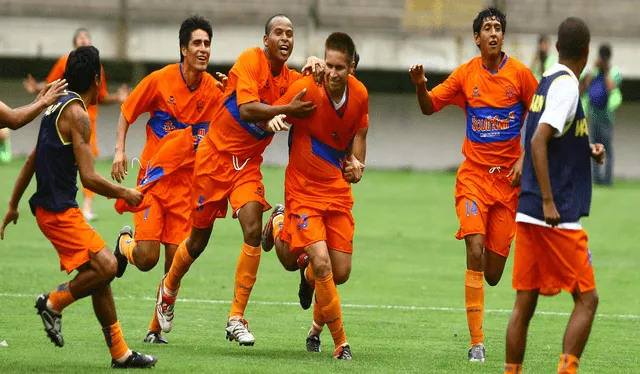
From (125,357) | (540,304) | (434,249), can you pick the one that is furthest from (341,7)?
(125,357)

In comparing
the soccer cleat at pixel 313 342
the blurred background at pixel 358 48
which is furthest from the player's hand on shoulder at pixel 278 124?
the blurred background at pixel 358 48

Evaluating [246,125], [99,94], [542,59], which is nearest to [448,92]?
[246,125]

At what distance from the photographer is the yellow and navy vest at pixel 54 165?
27.0ft

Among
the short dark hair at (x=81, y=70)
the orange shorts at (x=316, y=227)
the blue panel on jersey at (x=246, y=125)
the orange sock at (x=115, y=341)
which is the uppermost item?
the short dark hair at (x=81, y=70)

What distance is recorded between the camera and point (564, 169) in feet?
24.9

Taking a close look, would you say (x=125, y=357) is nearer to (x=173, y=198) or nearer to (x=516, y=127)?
(x=173, y=198)

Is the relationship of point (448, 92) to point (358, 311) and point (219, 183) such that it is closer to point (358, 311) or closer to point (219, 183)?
point (219, 183)

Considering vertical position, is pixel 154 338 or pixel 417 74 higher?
pixel 417 74

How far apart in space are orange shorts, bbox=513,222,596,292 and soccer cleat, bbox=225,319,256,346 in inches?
96.5

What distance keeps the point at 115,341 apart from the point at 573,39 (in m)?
A: 3.59

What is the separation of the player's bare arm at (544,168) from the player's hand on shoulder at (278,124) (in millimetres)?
2305

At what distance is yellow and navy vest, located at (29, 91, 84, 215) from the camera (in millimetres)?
8219

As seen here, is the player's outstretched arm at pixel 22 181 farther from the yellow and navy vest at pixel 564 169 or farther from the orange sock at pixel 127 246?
the yellow and navy vest at pixel 564 169

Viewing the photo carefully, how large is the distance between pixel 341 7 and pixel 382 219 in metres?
12.6
